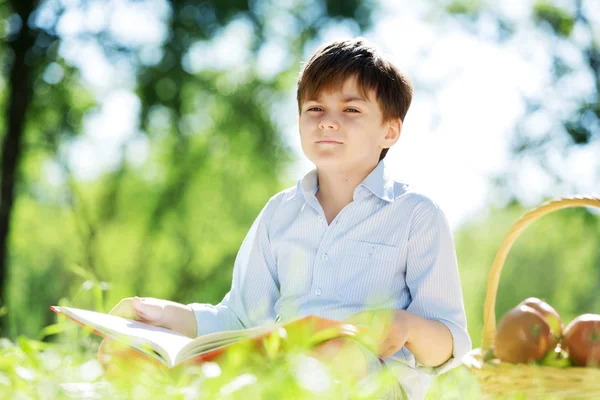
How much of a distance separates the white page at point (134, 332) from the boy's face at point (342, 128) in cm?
61

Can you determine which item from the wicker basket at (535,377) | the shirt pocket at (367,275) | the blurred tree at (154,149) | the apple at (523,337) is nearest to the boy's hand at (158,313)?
the shirt pocket at (367,275)

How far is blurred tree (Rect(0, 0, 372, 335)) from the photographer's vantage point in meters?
6.97

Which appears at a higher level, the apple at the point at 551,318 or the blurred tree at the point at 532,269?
the apple at the point at 551,318

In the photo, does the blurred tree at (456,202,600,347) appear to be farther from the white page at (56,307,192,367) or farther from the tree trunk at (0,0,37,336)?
the white page at (56,307,192,367)

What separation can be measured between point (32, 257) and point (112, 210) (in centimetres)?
142

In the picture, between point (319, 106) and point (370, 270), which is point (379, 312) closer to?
point (370, 270)

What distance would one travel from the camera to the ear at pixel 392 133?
6.27 feet

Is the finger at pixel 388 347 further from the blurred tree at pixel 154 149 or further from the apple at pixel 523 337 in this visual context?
the blurred tree at pixel 154 149

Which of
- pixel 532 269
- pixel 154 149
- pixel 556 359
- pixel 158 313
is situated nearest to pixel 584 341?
pixel 556 359

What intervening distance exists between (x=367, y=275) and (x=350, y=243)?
101 mm

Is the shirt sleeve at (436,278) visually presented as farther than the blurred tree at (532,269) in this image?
No

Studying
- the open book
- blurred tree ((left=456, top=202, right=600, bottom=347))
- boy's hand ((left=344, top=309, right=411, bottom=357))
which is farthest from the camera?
blurred tree ((left=456, top=202, right=600, bottom=347))

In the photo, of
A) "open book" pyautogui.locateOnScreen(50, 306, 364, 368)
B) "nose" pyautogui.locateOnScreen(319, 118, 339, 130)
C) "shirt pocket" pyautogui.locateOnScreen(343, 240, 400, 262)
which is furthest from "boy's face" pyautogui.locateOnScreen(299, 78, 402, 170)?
"open book" pyautogui.locateOnScreen(50, 306, 364, 368)

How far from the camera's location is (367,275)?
1.72m
